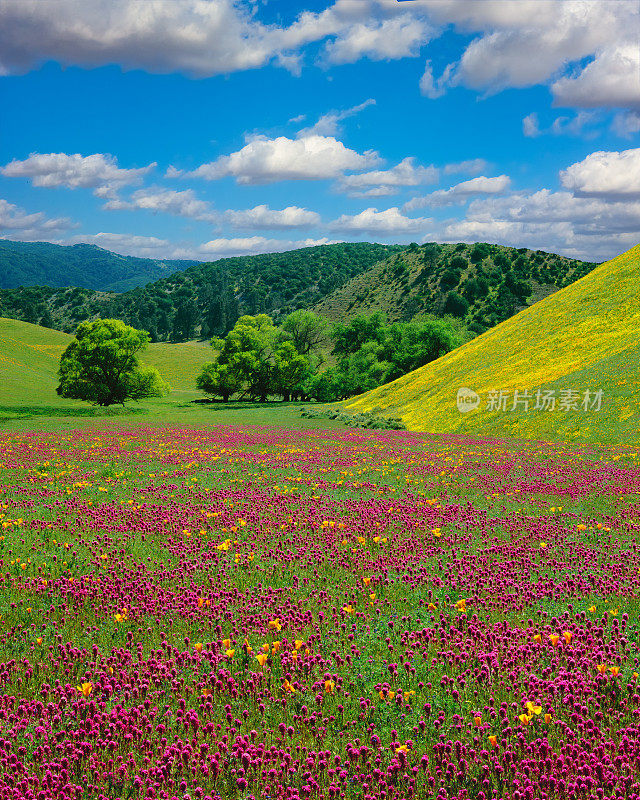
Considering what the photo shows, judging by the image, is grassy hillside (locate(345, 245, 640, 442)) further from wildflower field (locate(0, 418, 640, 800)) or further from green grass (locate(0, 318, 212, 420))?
green grass (locate(0, 318, 212, 420))

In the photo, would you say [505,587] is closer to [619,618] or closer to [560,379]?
Answer: [619,618]

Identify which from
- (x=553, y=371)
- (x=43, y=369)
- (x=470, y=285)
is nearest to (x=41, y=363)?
(x=43, y=369)

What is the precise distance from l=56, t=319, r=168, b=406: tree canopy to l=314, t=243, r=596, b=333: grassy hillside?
371 feet

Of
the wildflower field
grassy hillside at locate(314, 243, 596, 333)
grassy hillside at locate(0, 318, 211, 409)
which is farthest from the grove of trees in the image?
the wildflower field

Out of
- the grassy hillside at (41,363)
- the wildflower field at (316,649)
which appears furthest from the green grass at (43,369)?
the wildflower field at (316,649)

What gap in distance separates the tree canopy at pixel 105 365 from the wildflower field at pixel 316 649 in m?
54.3

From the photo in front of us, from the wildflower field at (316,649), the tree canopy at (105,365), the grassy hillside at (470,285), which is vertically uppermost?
the grassy hillside at (470,285)

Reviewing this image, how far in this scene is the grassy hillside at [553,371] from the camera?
123 ft

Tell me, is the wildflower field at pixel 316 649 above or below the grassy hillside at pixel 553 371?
below

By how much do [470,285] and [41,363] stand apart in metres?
128

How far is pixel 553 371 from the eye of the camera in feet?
154

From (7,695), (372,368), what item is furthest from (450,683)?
(372,368)

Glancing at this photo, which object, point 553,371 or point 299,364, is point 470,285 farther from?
point 553,371

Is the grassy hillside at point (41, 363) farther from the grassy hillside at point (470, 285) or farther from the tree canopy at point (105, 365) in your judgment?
the grassy hillside at point (470, 285)
